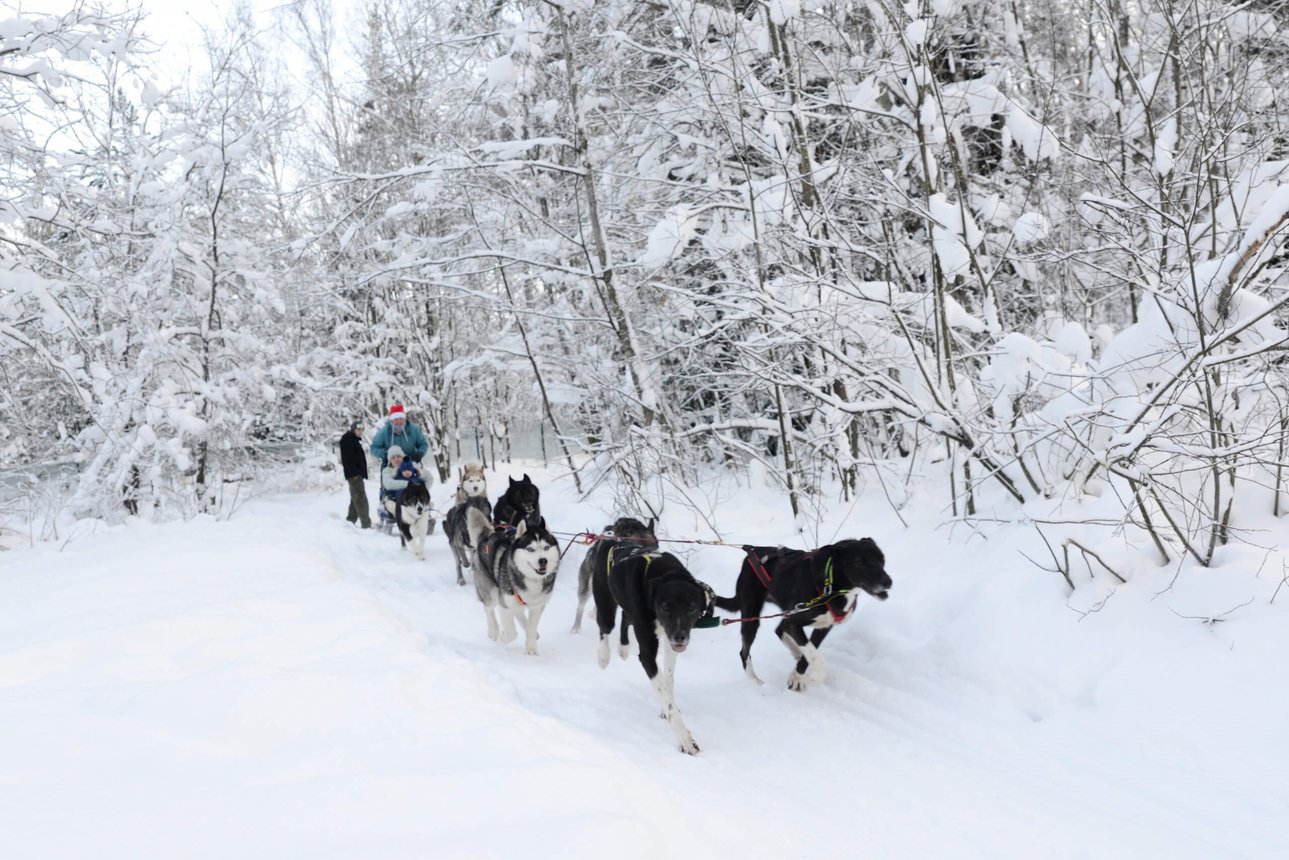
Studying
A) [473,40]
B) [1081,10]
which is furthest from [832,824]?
[473,40]

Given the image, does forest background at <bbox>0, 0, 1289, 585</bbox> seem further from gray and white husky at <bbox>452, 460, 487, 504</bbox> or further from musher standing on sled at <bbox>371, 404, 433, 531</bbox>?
musher standing on sled at <bbox>371, 404, 433, 531</bbox>

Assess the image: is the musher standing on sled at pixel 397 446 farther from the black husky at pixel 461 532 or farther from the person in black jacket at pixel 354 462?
the black husky at pixel 461 532

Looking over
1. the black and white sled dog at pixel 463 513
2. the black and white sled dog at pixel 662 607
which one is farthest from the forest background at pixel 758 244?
the black and white sled dog at pixel 662 607

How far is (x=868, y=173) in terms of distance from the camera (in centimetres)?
770

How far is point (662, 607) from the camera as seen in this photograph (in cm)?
443

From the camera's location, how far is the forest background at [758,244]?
462 centimetres

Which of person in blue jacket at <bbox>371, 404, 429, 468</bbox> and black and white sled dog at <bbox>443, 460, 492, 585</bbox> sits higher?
person in blue jacket at <bbox>371, 404, 429, 468</bbox>

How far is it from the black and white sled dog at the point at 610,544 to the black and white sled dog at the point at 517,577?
1.04 feet

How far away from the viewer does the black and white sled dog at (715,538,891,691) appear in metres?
4.60

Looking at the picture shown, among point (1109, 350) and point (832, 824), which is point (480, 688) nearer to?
point (832, 824)

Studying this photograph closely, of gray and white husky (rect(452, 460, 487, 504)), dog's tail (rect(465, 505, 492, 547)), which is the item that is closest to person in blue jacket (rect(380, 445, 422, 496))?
gray and white husky (rect(452, 460, 487, 504))

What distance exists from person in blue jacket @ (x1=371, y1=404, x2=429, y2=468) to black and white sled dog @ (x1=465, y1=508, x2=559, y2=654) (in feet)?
14.9

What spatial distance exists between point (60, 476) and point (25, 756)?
15328mm

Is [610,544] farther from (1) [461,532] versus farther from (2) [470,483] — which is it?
(2) [470,483]
